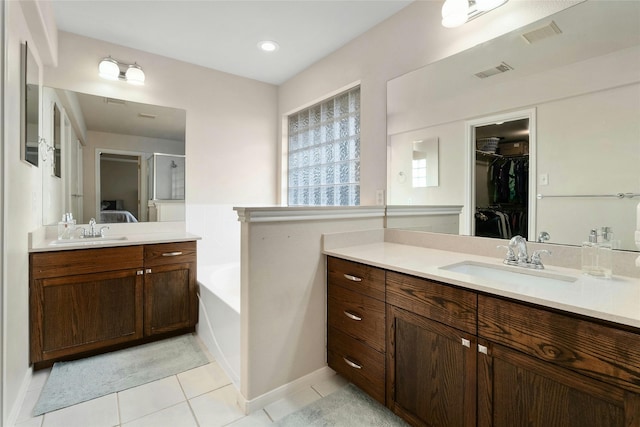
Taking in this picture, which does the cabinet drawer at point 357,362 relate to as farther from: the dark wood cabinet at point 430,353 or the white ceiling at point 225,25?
the white ceiling at point 225,25

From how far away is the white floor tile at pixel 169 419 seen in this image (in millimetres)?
1501

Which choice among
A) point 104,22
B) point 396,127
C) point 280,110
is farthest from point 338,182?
point 104,22

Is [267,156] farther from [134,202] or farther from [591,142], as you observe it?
[591,142]

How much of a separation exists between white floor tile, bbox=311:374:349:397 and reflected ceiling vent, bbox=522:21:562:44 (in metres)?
2.14

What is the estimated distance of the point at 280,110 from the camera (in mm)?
3373

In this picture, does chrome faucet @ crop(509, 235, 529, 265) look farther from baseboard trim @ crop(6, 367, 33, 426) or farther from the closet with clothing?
baseboard trim @ crop(6, 367, 33, 426)

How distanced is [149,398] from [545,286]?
2095 mm

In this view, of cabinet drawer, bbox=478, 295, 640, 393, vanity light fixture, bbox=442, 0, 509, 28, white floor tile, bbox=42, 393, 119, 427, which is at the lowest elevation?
white floor tile, bbox=42, 393, 119, 427

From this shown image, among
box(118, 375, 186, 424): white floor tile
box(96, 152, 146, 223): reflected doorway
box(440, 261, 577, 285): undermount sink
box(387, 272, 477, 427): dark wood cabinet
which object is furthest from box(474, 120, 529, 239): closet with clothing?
box(96, 152, 146, 223): reflected doorway

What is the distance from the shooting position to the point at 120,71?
8.20 ft

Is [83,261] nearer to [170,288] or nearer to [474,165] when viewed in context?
[170,288]

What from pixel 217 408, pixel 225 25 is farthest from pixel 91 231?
pixel 225 25

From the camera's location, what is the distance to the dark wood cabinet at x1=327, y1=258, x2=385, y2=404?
153cm

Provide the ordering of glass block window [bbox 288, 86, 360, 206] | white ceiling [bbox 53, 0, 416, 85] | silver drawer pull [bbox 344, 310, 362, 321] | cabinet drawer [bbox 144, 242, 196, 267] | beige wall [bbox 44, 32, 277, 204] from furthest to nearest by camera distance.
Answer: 1. glass block window [bbox 288, 86, 360, 206]
2. beige wall [bbox 44, 32, 277, 204]
3. cabinet drawer [bbox 144, 242, 196, 267]
4. white ceiling [bbox 53, 0, 416, 85]
5. silver drawer pull [bbox 344, 310, 362, 321]
